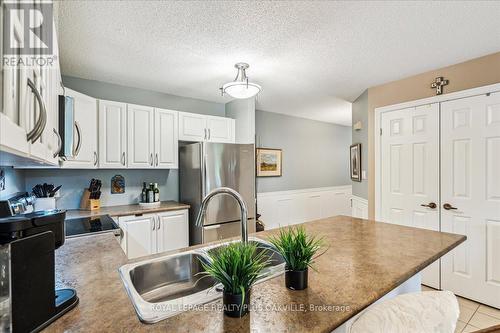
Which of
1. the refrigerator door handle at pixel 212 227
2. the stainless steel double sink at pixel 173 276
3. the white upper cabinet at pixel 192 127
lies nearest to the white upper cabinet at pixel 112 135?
the white upper cabinet at pixel 192 127

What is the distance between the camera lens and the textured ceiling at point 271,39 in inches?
65.2

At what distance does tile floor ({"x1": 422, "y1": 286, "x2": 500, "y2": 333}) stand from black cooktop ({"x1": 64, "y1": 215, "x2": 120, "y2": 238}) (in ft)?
10.1

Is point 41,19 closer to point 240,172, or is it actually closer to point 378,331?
point 378,331

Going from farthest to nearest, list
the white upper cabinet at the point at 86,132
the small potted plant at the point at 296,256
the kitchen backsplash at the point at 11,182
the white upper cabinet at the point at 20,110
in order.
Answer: the white upper cabinet at the point at 86,132, the kitchen backsplash at the point at 11,182, the small potted plant at the point at 296,256, the white upper cabinet at the point at 20,110

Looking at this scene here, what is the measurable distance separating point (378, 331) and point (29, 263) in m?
1.03

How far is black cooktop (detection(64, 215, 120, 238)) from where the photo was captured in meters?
1.88

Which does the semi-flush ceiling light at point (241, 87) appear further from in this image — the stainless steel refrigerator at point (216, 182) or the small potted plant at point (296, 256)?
the small potted plant at point (296, 256)

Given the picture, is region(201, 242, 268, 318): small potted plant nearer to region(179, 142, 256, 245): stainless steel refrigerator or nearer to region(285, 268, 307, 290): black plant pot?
region(285, 268, 307, 290): black plant pot

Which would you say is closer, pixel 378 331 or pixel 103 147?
pixel 378 331

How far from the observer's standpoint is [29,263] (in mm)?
698

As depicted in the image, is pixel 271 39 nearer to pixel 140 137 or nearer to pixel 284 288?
pixel 284 288

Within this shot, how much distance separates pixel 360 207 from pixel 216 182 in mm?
2282

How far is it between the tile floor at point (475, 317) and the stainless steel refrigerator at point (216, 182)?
2261mm

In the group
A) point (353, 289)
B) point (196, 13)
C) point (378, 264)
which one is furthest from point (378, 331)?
point (196, 13)
